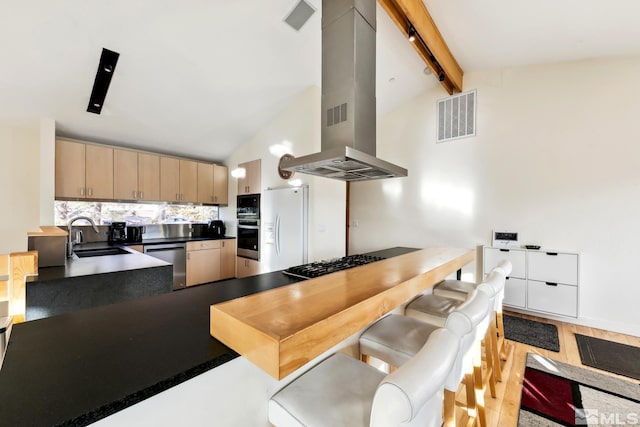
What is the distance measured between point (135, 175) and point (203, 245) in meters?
1.50

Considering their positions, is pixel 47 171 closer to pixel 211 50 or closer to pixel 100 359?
pixel 211 50

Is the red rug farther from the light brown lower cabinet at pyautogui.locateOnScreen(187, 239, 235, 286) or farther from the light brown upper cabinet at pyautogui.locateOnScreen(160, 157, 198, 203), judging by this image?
the light brown upper cabinet at pyautogui.locateOnScreen(160, 157, 198, 203)

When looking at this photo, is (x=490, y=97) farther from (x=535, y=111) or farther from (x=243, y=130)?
(x=243, y=130)

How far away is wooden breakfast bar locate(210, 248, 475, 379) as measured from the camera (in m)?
0.70

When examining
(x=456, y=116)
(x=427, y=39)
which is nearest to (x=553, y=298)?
(x=456, y=116)

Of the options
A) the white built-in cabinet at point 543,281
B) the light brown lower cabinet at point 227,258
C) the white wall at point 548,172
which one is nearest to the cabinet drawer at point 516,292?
the white built-in cabinet at point 543,281

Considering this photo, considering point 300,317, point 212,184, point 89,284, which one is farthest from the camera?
point 212,184

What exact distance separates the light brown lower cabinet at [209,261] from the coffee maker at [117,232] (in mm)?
909

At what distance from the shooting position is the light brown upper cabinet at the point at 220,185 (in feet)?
16.2

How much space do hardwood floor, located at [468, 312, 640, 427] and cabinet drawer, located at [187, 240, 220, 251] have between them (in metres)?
4.03

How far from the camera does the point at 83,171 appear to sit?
3516 mm

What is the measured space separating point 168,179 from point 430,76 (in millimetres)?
4443

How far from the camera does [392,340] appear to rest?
4.45ft

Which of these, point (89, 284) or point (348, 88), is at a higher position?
point (348, 88)
